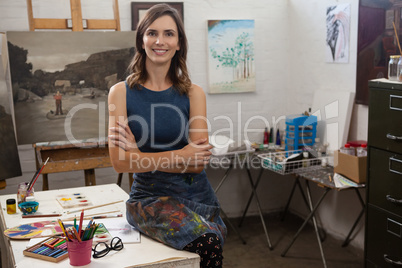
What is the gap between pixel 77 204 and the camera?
274cm

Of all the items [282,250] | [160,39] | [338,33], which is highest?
[338,33]

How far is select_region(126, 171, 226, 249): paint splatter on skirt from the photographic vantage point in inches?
82.0

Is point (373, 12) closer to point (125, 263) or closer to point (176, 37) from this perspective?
point (176, 37)

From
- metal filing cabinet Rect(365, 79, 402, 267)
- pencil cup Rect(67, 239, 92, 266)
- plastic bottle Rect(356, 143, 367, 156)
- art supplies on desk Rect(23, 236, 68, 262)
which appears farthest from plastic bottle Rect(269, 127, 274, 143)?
pencil cup Rect(67, 239, 92, 266)

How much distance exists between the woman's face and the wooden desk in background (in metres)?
1.64

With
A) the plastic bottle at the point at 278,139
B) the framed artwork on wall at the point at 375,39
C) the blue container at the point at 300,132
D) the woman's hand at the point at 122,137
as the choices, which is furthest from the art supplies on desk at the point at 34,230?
the plastic bottle at the point at 278,139

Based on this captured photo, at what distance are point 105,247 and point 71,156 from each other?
1737 millimetres

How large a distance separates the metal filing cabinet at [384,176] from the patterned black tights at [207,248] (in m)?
1.31

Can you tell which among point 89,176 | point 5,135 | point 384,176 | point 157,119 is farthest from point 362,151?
point 5,135

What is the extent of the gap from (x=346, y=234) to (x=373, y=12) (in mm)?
1869

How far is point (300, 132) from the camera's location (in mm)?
4215

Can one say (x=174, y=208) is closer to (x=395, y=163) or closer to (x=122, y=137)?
(x=122, y=137)

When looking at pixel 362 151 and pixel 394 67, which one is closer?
pixel 394 67

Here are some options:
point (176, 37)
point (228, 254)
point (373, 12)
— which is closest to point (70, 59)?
point (176, 37)
